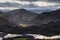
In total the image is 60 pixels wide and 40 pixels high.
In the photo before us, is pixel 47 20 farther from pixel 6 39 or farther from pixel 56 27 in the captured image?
pixel 6 39

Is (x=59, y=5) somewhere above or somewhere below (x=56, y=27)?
above

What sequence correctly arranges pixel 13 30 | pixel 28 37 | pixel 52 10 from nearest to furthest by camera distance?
pixel 52 10
pixel 13 30
pixel 28 37

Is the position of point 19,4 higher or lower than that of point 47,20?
higher

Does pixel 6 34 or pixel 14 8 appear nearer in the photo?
pixel 14 8

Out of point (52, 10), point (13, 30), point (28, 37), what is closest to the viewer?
point (52, 10)

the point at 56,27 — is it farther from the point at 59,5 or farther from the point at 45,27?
the point at 59,5

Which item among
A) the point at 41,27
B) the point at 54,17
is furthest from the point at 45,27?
the point at 54,17

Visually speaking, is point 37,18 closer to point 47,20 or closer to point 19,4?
point 47,20

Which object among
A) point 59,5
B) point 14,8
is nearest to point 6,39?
point 14,8

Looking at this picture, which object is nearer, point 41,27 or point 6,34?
point 41,27
